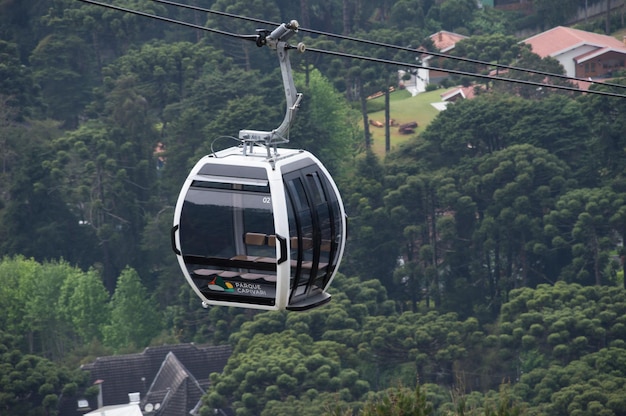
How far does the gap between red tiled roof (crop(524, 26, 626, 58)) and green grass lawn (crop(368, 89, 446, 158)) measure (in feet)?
19.4

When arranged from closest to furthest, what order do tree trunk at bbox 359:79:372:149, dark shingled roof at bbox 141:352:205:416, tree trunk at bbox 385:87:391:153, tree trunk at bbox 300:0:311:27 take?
dark shingled roof at bbox 141:352:205:416, tree trunk at bbox 385:87:391:153, tree trunk at bbox 359:79:372:149, tree trunk at bbox 300:0:311:27

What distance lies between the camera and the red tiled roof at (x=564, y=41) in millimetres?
87188

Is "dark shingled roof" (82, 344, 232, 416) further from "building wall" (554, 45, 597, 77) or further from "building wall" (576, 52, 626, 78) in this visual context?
"building wall" (576, 52, 626, 78)

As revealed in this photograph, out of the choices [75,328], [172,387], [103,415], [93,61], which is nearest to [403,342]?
[172,387]

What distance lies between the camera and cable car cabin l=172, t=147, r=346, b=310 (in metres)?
17.4

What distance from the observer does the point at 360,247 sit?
244 feet

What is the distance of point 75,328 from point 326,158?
593 inches

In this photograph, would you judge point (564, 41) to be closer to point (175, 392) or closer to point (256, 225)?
point (175, 392)

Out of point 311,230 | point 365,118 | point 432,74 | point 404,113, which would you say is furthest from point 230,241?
point 432,74

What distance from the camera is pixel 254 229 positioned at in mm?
17766

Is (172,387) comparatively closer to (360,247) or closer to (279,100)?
(360,247)

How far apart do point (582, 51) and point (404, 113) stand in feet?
32.4

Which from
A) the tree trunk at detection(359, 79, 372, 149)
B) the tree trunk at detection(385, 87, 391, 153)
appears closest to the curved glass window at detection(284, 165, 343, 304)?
the tree trunk at detection(385, 87, 391, 153)

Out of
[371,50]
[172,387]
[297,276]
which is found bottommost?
[172,387]
